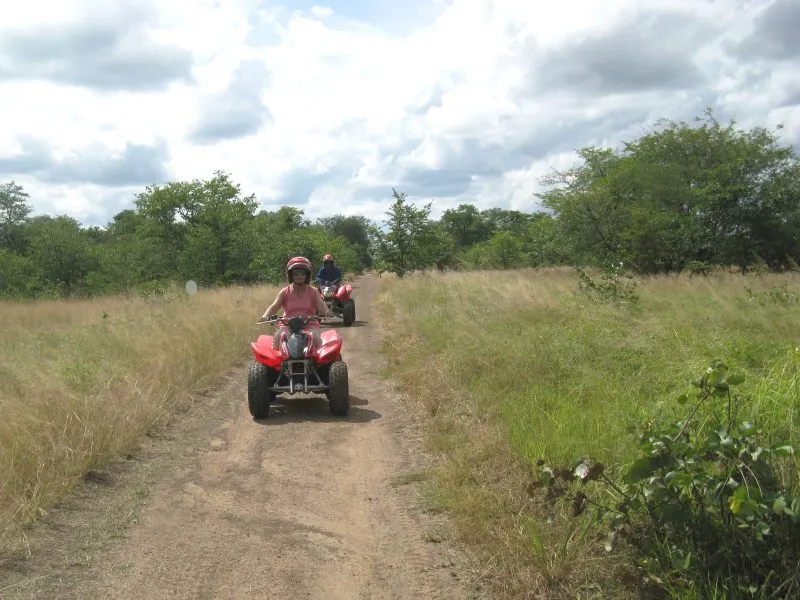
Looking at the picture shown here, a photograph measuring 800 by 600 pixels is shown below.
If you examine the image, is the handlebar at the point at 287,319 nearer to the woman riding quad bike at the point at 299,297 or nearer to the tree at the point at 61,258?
the woman riding quad bike at the point at 299,297

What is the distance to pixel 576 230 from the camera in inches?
1203

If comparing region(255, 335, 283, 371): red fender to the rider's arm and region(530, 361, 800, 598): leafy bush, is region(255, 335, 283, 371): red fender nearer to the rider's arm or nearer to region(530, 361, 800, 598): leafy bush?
the rider's arm

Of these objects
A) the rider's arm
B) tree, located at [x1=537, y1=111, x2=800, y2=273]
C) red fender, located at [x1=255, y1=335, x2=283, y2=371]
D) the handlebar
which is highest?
tree, located at [x1=537, y1=111, x2=800, y2=273]

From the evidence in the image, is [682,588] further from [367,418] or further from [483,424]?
[367,418]

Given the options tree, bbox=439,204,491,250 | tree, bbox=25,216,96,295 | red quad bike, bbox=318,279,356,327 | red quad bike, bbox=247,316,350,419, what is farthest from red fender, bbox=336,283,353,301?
tree, bbox=439,204,491,250

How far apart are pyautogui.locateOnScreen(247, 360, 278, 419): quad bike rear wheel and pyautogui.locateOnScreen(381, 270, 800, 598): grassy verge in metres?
1.86

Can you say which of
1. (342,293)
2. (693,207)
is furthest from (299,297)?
(693,207)

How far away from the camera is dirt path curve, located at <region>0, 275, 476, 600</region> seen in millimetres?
3662

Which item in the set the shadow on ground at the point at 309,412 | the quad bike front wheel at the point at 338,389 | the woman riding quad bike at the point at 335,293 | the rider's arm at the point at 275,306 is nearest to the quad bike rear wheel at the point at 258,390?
the shadow on ground at the point at 309,412

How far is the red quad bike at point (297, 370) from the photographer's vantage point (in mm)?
7402

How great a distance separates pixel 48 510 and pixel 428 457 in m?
3.08

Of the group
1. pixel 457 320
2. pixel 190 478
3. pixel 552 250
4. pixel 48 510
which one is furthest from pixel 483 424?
pixel 552 250

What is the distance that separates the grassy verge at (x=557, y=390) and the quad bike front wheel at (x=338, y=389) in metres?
0.96

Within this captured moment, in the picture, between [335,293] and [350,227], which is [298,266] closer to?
[335,293]
